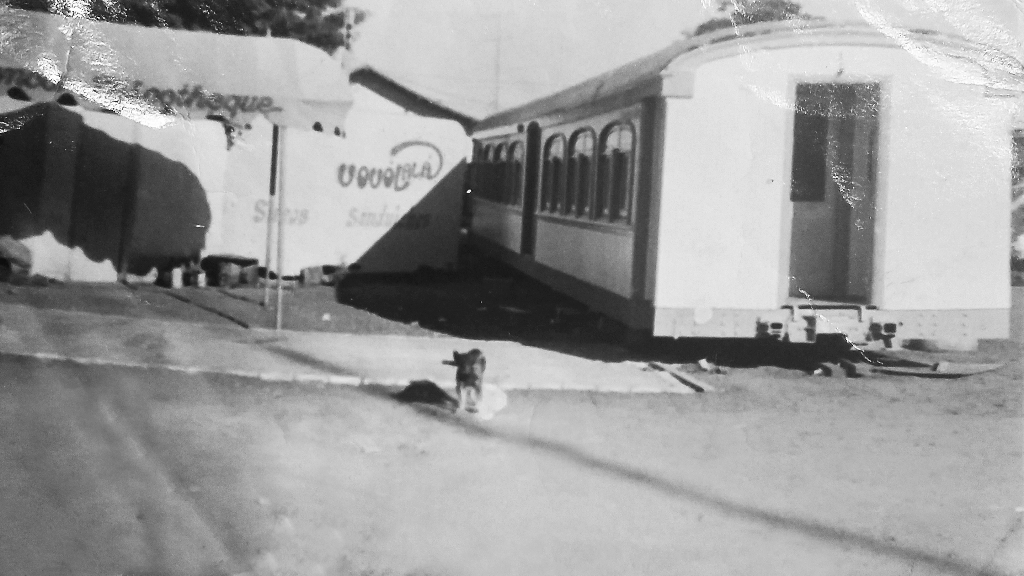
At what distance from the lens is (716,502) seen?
479 centimetres

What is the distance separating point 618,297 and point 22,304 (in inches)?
216

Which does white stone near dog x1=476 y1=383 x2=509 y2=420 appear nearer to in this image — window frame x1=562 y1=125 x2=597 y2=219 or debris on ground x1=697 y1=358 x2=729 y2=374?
debris on ground x1=697 y1=358 x2=729 y2=374

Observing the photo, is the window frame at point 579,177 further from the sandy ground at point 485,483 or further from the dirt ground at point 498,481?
the sandy ground at point 485,483

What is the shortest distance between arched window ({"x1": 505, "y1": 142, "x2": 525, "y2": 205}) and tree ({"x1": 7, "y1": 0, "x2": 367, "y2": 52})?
5617mm

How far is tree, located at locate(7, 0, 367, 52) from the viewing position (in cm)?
562

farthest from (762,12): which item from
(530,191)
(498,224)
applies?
(498,224)

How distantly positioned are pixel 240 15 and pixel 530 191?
7071 mm

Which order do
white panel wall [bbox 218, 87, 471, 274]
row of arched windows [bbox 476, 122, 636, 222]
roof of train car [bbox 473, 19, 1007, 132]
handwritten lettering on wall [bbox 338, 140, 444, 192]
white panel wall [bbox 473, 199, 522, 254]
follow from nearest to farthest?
roof of train car [bbox 473, 19, 1007, 132] < row of arched windows [bbox 476, 122, 636, 222] < white panel wall [bbox 218, 87, 471, 274] < handwritten lettering on wall [bbox 338, 140, 444, 192] < white panel wall [bbox 473, 199, 522, 254]

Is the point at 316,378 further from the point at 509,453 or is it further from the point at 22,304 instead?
the point at 22,304

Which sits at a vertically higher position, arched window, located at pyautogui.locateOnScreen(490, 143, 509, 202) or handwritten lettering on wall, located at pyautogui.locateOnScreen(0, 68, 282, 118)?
arched window, located at pyautogui.locateOnScreen(490, 143, 509, 202)

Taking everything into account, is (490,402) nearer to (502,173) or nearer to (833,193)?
(833,193)

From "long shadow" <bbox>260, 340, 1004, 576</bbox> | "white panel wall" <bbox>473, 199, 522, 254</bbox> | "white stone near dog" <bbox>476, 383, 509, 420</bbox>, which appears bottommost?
"long shadow" <bbox>260, 340, 1004, 576</bbox>

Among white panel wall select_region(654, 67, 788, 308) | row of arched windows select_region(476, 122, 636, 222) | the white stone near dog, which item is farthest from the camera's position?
row of arched windows select_region(476, 122, 636, 222)

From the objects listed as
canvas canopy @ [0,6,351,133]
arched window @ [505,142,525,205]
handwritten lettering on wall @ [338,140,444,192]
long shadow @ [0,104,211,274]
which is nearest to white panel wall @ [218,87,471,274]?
handwritten lettering on wall @ [338,140,444,192]
